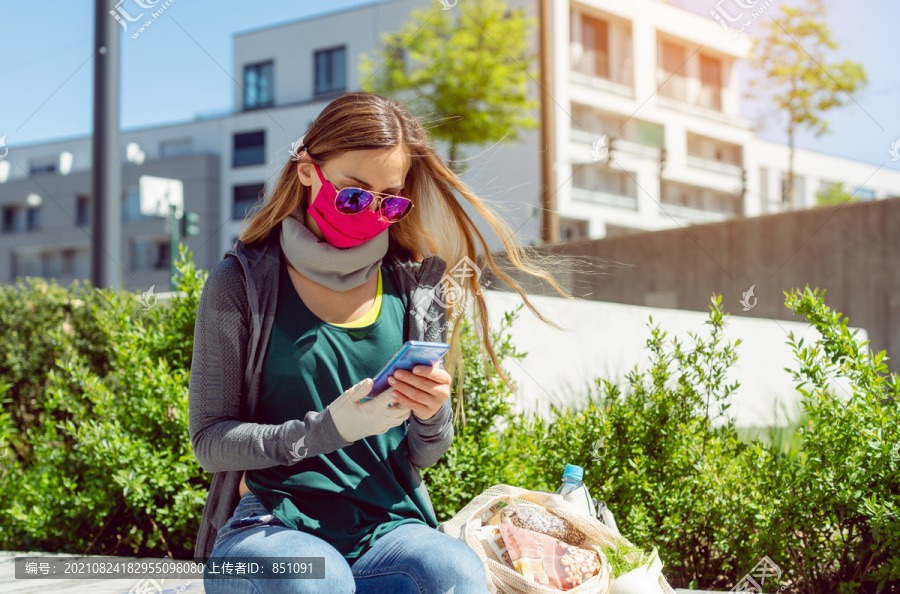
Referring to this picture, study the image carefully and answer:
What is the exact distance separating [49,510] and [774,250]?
358 inches

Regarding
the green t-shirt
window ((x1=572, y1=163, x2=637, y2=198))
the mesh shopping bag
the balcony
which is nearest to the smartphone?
the green t-shirt

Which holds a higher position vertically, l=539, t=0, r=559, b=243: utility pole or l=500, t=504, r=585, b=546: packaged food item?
l=539, t=0, r=559, b=243: utility pole

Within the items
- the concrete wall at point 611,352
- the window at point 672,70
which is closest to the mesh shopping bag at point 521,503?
the concrete wall at point 611,352

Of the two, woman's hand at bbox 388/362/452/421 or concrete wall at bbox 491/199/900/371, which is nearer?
woman's hand at bbox 388/362/452/421

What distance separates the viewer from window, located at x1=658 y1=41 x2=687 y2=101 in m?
33.2

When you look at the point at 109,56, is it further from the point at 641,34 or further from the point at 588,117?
the point at 641,34

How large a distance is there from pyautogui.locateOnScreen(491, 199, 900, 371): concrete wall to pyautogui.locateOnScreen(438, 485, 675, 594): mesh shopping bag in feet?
21.1

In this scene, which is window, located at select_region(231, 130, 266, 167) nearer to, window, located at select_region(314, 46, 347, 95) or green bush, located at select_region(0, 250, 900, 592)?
window, located at select_region(314, 46, 347, 95)

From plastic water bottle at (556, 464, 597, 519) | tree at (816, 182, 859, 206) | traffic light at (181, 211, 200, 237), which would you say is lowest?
plastic water bottle at (556, 464, 597, 519)

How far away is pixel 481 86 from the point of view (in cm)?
2105

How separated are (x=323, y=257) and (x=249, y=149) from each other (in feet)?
120

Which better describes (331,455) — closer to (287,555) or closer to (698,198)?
(287,555)

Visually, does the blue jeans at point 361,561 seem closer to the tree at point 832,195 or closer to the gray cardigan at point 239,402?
the gray cardigan at point 239,402

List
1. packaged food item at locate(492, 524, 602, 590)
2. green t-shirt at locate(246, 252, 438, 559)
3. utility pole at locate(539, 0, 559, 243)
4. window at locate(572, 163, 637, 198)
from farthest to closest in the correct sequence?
window at locate(572, 163, 637, 198) < utility pole at locate(539, 0, 559, 243) < packaged food item at locate(492, 524, 602, 590) < green t-shirt at locate(246, 252, 438, 559)
